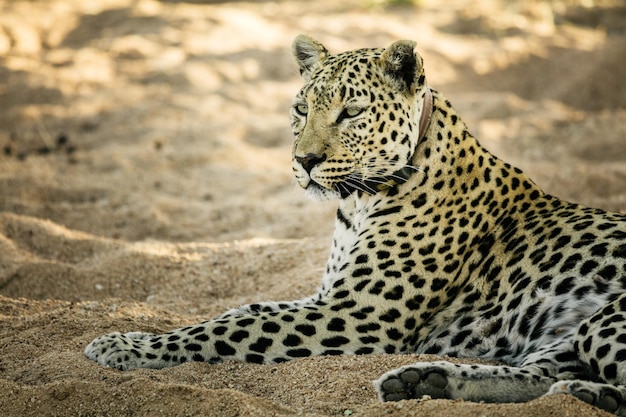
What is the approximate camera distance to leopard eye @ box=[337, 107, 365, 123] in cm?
525

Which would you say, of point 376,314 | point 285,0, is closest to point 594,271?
point 376,314

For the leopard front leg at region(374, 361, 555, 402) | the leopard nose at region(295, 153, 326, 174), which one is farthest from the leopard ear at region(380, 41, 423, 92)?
the leopard front leg at region(374, 361, 555, 402)

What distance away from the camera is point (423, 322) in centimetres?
506

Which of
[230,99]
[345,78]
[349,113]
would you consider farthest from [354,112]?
[230,99]

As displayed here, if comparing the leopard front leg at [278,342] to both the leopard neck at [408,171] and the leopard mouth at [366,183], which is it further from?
the leopard neck at [408,171]

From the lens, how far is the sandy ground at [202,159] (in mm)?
4625

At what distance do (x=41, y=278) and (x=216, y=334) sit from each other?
2.49 meters

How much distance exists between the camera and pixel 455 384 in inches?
169

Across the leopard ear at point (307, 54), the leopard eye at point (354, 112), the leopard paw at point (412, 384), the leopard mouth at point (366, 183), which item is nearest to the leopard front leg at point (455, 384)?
the leopard paw at point (412, 384)

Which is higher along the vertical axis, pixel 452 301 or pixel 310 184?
pixel 310 184

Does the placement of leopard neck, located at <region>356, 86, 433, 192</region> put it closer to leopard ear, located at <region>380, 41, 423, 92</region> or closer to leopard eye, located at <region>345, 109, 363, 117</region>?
leopard ear, located at <region>380, 41, 423, 92</region>

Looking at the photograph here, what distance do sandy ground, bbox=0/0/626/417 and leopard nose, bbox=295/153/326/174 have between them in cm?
120

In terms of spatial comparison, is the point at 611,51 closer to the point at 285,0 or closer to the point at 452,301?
the point at 285,0

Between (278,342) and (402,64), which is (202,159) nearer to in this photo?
(402,64)
